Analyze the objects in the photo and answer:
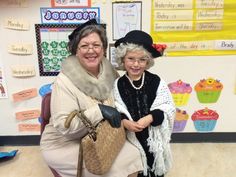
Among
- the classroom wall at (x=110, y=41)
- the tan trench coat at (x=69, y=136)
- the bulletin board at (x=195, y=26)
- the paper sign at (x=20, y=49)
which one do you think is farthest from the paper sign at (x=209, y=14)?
the paper sign at (x=20, y=49)

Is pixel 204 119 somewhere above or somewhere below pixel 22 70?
below

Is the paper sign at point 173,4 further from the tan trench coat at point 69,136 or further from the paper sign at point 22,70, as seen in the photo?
the paper sign at point 22,70

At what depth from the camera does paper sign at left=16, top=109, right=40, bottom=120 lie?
226 centimetres

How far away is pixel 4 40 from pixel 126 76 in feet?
3.31

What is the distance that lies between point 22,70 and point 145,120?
42.4 inches

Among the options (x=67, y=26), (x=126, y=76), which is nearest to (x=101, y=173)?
(x=126, y=76)

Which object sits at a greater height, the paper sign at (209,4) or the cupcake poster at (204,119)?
the paper sign at (209,4)

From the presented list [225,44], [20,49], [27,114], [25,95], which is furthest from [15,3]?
[225,44]

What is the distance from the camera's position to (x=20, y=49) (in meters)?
2.07

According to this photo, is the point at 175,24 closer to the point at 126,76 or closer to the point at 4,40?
the point at 126,76

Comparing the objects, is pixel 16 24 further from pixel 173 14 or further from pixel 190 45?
pixel 190 45

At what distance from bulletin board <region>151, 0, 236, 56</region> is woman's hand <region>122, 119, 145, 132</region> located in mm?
802

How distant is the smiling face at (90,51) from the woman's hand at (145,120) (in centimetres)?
35

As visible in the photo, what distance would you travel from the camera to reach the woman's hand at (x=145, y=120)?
4.80ft
